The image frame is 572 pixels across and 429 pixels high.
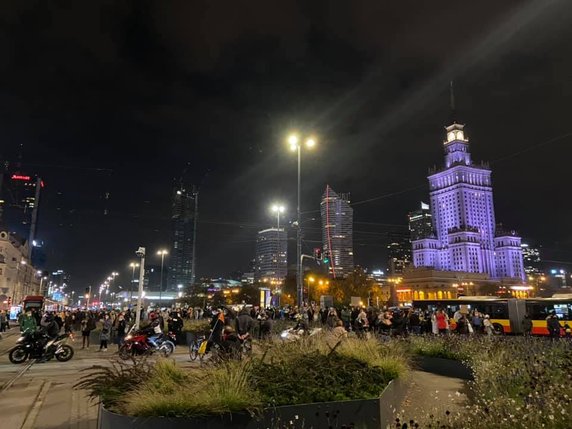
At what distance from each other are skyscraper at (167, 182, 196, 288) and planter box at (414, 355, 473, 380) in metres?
55.5

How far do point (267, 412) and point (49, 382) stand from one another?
30.3 feet

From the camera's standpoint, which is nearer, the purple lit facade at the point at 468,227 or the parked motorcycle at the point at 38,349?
the parked motorcycle at the point at 38,349

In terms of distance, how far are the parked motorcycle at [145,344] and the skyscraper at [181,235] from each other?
48385 millimetres

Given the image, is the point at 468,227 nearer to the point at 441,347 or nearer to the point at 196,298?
the point at 196,298

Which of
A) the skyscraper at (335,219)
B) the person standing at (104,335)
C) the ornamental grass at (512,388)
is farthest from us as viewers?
the skyscraper at (335,219)

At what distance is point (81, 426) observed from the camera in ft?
26.9

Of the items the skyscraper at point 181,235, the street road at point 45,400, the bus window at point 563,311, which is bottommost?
the street road at point 45,400

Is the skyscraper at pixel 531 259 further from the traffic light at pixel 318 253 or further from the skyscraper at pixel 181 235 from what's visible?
the traffic light at pixel 318 253

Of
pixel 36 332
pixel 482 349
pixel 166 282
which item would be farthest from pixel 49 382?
pixel 166 282

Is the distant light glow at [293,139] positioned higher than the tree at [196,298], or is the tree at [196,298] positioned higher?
the distant light glow at [293,139]

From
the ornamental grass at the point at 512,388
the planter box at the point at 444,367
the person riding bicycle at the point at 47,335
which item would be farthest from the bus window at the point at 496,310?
the person riding bicycle at the point at 47,335

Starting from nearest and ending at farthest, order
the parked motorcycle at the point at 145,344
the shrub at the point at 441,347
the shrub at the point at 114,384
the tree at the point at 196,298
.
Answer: the shrub at the point at 114,384, the shrub at the point at 441,347, the parked motorcycle at the point at 145,344, the tree at the point at 196,298

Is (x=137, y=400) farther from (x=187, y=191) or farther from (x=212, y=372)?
(x=187, y=191)

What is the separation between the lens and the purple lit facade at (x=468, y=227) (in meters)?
155
